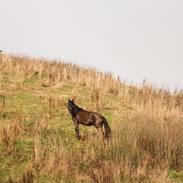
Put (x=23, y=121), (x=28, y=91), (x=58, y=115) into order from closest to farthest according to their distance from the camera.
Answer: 1. (x=23, y=121)
2. (x=58, y=115)
3. (x=28, y=91)

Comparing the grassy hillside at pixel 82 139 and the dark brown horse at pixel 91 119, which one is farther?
the dark brown horse at pixel 91 119

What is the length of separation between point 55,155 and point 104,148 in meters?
1.68

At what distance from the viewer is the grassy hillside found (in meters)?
12.2

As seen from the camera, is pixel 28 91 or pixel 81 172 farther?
pixel 28 91

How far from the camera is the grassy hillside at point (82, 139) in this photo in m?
12.2

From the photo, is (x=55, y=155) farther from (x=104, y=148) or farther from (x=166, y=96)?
(x=166, y=96)

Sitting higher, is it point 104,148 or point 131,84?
point 131,84

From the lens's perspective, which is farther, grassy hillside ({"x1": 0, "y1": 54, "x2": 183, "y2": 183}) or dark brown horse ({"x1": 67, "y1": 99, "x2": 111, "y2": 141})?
dark brown horse ({"x1": 67, "y1": 99, "x2": 111, "y2": 141})

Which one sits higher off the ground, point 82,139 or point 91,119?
point 91,119

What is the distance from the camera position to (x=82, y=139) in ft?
50.7

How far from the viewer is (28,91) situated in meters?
21.8

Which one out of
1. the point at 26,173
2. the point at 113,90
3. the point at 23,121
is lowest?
the point at 26,173

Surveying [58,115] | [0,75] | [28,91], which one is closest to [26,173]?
[58,115]

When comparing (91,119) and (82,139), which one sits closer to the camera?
(91,119)
